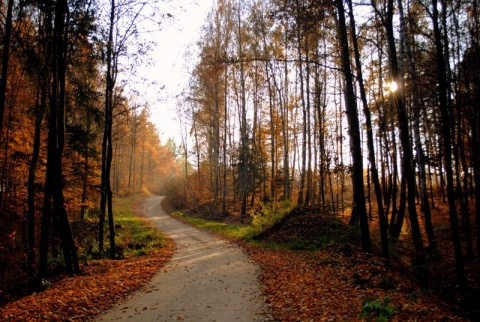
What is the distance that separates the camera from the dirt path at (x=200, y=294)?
227 inches

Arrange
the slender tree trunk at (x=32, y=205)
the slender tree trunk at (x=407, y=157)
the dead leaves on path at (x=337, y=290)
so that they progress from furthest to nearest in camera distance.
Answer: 1. the slender tree trunk at (x=32, y=205)
2. the slender tree trunk at (x=407, y=157)
3. the dead leaves on path at (x=337, y=290)

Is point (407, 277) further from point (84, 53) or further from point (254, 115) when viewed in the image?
point (254, 115)

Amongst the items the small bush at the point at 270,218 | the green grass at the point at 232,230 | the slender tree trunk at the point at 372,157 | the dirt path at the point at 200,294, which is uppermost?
the slender tree trunk at the point at 372,157

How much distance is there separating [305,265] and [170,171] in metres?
70.5

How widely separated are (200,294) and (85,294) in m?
2.57

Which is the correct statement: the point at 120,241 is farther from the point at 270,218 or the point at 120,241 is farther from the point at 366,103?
the point at 366,103

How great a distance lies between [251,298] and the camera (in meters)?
6.66

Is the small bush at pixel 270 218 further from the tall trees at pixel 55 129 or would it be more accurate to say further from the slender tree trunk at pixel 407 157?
the tall trees at pixel 55 129

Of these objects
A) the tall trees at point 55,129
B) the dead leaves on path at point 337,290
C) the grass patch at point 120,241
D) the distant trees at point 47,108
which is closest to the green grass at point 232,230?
the grass patch at point 120,241

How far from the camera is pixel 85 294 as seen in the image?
270 inches

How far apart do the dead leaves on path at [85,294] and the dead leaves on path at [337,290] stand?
11.5 feet

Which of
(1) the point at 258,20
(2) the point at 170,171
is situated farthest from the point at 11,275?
(2) the point at 170,171

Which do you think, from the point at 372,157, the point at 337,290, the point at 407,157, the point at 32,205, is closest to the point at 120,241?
the point at 32,205

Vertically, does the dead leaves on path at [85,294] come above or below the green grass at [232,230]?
above
